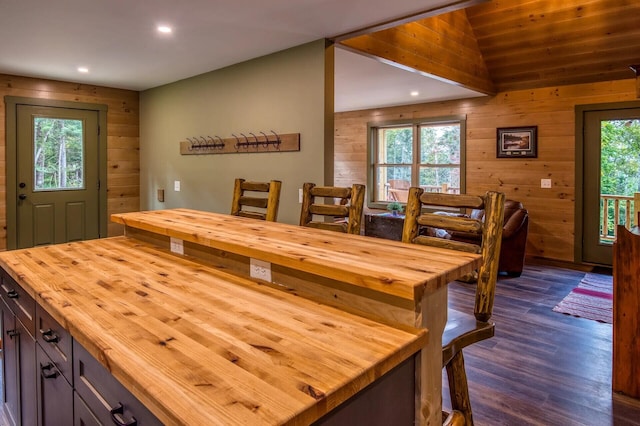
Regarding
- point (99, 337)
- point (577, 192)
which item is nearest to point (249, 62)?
point (99, 337)

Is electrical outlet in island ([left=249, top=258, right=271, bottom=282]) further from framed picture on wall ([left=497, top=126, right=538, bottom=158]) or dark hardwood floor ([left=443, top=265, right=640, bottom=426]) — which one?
framed picture on wall ([left=497, top=126, right=538, bottom=158])

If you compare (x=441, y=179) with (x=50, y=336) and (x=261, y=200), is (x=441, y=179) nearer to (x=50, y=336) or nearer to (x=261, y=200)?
(x=261, y=200)

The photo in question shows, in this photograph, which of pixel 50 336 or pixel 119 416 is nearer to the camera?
pixel 119 416

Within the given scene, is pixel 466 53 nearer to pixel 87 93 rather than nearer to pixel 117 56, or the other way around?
pixel 117 56

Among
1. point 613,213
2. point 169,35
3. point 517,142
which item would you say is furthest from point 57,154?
point 613,213

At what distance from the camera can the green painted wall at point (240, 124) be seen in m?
3.72

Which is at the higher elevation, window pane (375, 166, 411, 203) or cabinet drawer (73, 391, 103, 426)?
window pane (375, 166, 411, 203)

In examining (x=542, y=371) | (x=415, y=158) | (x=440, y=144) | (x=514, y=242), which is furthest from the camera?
(x=415, y=158)

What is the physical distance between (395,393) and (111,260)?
143cm

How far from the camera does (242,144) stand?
4441 mm

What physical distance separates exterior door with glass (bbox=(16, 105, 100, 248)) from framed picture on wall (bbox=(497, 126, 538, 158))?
5708 mm

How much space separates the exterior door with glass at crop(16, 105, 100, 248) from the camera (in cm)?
509

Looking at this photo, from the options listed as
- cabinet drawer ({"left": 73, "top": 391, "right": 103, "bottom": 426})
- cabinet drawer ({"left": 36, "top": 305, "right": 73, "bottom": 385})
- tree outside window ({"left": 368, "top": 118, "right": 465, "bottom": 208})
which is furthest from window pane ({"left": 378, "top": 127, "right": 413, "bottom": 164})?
cabinet drawer ({"left": 73, "top": 391, "right": 103, "bottom": 426})

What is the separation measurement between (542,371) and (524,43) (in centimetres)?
416
